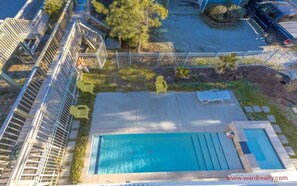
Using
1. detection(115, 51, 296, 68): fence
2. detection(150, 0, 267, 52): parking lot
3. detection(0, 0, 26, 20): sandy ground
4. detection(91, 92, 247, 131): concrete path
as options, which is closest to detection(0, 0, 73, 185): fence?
detection(91, 92, 247, 131): concrete path

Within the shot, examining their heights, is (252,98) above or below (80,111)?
above

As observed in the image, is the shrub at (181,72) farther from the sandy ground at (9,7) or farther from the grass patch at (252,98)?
the sandy ground at (9,7)

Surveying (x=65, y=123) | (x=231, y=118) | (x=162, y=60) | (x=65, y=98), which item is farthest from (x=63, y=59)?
(x=231, y=118)

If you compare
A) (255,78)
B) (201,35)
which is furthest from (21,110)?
(255,78)

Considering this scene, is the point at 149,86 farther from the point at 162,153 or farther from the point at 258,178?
the point at 258,178

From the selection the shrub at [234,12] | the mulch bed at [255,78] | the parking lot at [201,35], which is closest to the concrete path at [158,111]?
the mulch bed at [255,78]

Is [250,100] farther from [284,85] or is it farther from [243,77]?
[284,85]
